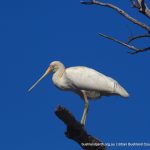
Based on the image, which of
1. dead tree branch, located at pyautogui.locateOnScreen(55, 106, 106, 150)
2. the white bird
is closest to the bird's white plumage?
the white bird

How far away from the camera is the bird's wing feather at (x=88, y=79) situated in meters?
17.9

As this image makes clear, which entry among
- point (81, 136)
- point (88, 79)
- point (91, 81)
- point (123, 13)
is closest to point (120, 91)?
point (91, 81)

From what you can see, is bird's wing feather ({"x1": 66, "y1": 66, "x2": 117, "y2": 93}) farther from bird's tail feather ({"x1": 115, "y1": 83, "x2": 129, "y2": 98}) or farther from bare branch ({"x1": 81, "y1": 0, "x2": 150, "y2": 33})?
bare branch ({"x1": 81, "y1": 0, "x2": 150, "y2": 33})

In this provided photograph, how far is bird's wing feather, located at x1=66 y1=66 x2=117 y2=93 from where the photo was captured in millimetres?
17906

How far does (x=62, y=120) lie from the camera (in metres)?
12.2

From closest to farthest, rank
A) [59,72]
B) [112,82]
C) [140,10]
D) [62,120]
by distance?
[62,120], [140,10], [112,82], [59,72]

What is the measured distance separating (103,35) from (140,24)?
0.80m

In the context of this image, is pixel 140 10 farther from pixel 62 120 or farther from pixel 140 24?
pixel 62 120

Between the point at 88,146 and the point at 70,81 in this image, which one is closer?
the point at 88,146

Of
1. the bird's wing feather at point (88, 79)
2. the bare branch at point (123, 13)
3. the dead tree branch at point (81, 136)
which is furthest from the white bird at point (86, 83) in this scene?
the dead tree branch at point (81, 136)

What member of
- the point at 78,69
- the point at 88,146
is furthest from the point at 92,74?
the point at 88,146

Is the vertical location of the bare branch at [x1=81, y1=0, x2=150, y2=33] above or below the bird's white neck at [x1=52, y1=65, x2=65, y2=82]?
above

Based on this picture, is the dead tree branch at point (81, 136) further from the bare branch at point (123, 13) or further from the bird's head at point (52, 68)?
the bird's head at point (52, 68)

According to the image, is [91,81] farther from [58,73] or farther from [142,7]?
[142,7]
